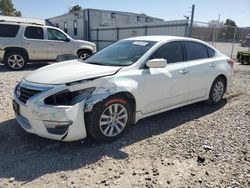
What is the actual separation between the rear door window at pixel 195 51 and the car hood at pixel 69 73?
6.07ft

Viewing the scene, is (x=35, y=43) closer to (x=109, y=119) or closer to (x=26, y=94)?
(x=26, y=94)

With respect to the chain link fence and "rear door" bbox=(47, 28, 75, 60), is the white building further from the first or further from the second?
"rear door" bbox=(47, 28, 75, 60)

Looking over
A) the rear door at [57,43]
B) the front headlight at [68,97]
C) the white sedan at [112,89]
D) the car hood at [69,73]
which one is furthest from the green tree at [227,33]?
the front headlight at [68,97]

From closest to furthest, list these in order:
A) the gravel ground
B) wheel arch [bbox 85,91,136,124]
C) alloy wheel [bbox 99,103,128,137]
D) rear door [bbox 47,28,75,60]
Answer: the gravel ground → wheel arch [bbox 85,91,136,124] → alloy wheel [bbox 99,103,128,137] → rear door [bbox 47,28,75,60]

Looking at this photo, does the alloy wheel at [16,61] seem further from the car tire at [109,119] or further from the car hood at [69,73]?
the car tire at [109,119]

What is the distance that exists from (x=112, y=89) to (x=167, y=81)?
47.9 inches

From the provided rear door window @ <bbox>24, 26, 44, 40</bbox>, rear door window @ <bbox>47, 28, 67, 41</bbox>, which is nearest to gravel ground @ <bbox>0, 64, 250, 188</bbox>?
rear door window @ <bbox>24, 26, 44, 40</bbox>

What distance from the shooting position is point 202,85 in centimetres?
530

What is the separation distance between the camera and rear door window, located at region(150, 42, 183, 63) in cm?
449

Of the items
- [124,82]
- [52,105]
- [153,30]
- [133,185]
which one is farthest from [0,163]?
[153,30]

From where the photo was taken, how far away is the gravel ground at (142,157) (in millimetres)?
2980

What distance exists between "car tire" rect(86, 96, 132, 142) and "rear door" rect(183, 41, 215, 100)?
1697mm

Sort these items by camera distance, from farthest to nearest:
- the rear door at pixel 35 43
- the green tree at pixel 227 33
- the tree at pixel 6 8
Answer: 1. the tree at pixel 6 8
2. the green tree at pixel 227 33
3. the rear door at pixel 35 43

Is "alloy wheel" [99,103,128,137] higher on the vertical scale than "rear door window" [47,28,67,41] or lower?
lower
